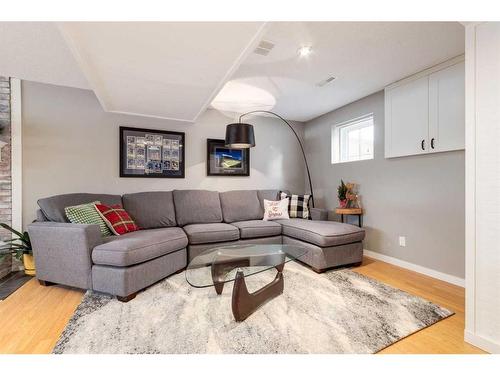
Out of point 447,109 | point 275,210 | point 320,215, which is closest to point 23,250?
point 275,210

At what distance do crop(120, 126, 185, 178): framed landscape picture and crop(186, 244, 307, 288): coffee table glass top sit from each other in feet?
5.32

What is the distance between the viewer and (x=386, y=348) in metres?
1.36

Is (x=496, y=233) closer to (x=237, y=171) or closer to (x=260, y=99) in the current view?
(x=260, y=99)

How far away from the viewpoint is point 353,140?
358 cm

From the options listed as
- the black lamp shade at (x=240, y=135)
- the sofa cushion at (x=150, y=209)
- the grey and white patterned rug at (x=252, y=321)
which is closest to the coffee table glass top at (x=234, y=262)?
the grey and white patterned rug at (x=252, y=321)

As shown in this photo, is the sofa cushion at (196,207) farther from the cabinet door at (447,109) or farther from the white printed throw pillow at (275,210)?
the cabinet door at (447,109)

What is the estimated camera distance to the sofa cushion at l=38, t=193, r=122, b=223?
86.4 inches

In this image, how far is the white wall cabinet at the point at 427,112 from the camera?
2.25 m

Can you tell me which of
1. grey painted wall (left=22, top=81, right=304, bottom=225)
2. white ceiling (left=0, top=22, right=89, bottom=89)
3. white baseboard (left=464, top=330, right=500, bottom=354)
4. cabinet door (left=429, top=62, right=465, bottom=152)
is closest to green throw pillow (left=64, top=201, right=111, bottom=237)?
grey painted wall (left=22, top=81, right=304, bottom=225)

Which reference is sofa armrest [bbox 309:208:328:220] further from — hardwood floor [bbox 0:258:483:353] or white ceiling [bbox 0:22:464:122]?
white ceiling [bbox 0:22:464:122]

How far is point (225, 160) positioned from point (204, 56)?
6.89ft

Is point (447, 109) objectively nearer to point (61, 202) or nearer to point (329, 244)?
point (329, 244)

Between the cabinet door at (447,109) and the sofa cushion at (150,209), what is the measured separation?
10.3 feet
